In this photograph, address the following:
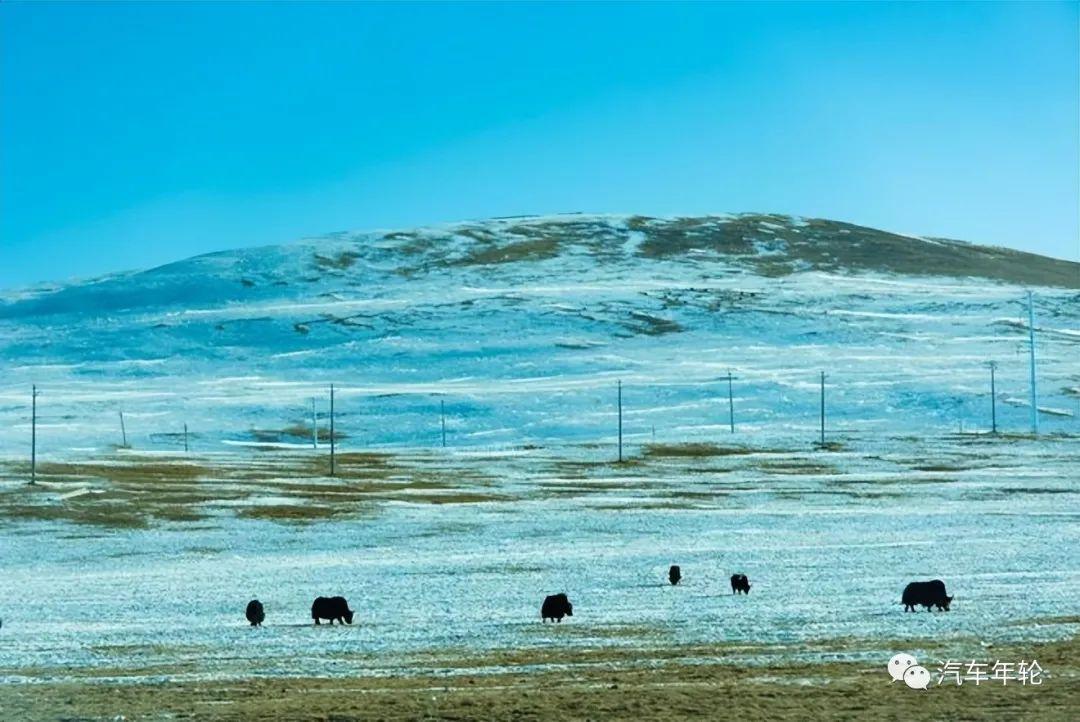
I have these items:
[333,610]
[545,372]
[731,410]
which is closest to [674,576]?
[333,610]

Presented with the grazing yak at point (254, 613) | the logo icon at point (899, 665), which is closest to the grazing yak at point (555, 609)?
the grazing yak at point (254, 613)

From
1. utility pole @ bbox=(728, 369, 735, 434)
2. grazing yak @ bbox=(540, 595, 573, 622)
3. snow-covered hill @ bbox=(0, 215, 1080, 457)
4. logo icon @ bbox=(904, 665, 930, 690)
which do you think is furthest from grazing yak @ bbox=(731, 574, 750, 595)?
utility pole @ bbox=(728, 369, 735, 434)

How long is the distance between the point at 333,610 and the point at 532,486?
51958 mm

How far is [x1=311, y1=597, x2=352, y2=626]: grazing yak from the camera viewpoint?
27.8 metres

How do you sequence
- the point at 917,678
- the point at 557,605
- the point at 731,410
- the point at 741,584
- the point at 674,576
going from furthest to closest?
1. the point at 731,410
2. the point at 674,576
3. the point at 741,584
4. the point at 557,605
5. the point at 917,678

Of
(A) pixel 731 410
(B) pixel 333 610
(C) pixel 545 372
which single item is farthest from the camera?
(C) pixel 545 372

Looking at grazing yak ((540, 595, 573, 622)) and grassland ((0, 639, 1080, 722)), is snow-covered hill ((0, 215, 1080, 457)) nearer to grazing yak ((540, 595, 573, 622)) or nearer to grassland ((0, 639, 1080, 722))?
grazing yak ((540, 595, 573, 622))

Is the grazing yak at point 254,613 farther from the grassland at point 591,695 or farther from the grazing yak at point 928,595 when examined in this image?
the grazing yak at point 928,595

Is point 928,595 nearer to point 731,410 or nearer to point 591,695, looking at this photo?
point 591,695

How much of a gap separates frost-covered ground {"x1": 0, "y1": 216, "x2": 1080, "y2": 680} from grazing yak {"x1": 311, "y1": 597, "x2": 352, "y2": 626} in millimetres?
606

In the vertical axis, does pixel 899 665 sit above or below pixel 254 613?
above

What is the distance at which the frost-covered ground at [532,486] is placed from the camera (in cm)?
2645

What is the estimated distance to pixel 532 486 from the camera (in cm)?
7969

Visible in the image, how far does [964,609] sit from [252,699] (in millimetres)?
14786
